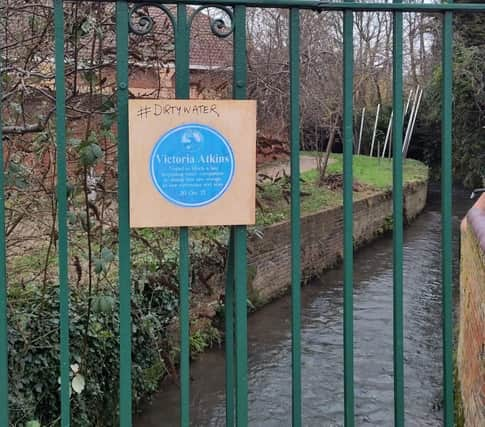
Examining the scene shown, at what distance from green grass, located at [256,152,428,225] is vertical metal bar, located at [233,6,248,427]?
499cm

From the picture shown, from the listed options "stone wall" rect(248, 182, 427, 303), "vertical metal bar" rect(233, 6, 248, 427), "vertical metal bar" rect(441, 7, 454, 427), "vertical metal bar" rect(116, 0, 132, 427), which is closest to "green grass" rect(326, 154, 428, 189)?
"stone wall" rect(248, 182, 427, 303)

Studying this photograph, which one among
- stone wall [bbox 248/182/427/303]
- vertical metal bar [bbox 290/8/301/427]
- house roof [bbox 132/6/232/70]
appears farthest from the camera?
stone wall [bbox 248/182/427/303]

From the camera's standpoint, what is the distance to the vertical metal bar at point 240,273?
1792mm

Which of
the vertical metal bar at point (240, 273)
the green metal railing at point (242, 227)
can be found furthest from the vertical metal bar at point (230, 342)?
the vertical metal bar at point (240, 273)

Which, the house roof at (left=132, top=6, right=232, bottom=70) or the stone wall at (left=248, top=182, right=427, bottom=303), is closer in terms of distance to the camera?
the house roof at (left=132, top=6, right=232, bottom=70)

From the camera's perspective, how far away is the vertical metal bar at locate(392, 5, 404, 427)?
1.87 m

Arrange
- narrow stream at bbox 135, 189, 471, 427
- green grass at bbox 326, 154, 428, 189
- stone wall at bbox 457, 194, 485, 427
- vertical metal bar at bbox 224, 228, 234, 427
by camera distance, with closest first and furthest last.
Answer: vertical metal bar at bbox 224, 228, 234, 427 → stone wall at bbox 457, 194, 485, 427 → narrow stream at bbox 135, 189, 471, 427 → green grass at bbox 326, 154, 428, 189

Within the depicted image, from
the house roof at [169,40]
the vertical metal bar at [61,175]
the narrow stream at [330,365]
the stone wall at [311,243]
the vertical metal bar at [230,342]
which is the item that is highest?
the house roof at [169,40]

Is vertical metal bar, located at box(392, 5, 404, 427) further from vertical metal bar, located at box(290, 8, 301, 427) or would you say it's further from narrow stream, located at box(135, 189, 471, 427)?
narrow stream, located at box(135, 189, 471, 427)

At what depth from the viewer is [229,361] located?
6.72ft

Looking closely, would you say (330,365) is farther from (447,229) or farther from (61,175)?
(61,175)

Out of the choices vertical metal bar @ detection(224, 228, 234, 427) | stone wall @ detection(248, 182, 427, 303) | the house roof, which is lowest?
stone wall @ detection(248, 182, 427, 303)

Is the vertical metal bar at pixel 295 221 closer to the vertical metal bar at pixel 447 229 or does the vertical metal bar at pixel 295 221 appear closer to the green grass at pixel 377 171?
the vertical metal bar at pixel 447 229

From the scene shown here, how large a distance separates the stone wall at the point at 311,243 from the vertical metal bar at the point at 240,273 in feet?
25.2
